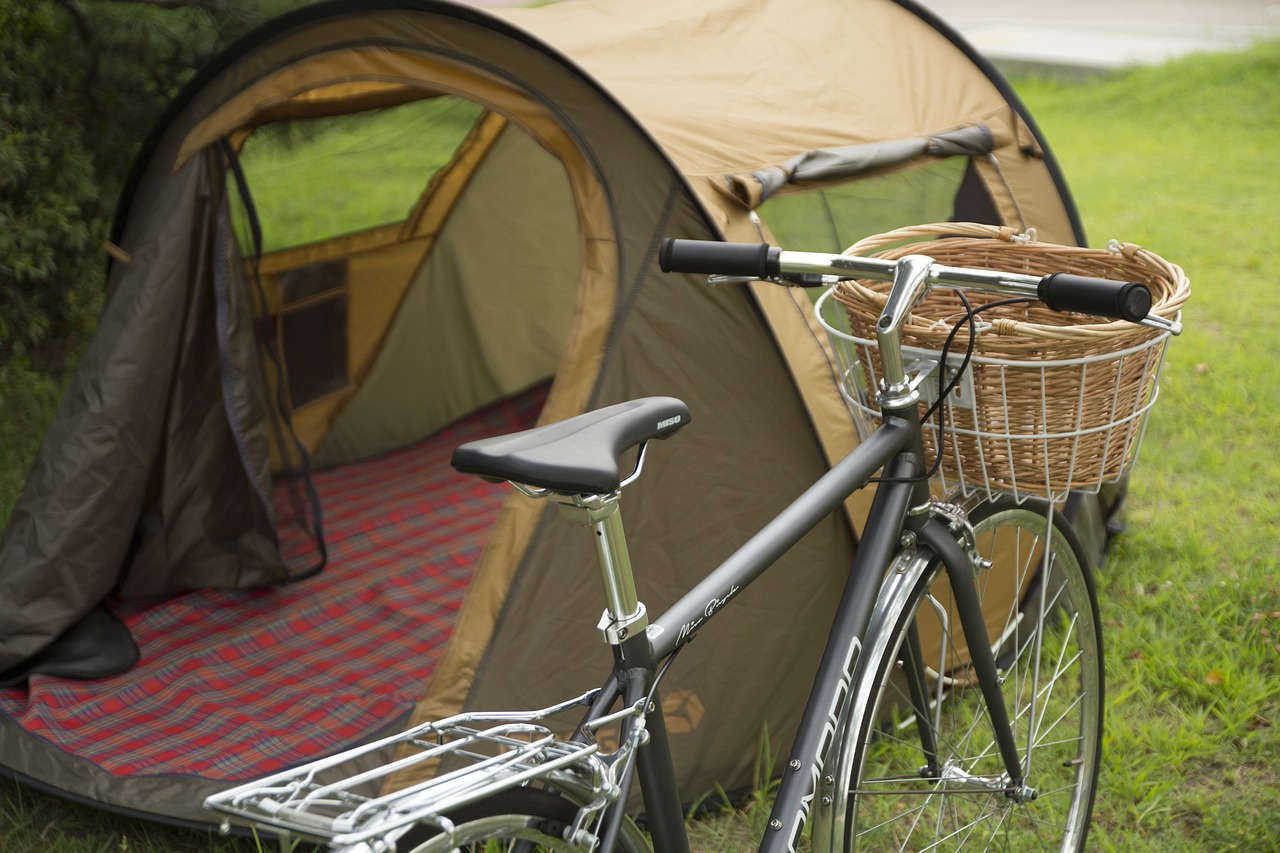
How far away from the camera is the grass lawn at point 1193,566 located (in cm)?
232

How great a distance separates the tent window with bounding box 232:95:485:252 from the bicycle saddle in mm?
2553

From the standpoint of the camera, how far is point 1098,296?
1.43 m

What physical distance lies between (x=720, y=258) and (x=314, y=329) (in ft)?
8.17

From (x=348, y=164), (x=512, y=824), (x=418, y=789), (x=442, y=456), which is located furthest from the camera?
(x=442, y=456)

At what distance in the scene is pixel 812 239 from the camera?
2609 millimetres

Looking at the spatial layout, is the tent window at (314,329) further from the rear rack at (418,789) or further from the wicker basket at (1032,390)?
the rear rack at (418,789)

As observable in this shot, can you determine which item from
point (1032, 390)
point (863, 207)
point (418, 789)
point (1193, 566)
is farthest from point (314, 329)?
point (418, 789)

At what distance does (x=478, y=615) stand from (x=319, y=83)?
4.06ft

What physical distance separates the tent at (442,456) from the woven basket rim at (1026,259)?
36cm

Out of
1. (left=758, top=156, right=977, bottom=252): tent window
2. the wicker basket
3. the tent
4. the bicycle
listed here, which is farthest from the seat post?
(left=758, top=156, right=977, bottom=252): tent window

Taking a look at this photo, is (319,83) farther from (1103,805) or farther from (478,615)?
(1103,805)

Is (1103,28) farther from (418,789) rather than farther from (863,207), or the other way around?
(418,789)

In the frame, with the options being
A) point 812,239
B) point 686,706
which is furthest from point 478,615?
point 812,239

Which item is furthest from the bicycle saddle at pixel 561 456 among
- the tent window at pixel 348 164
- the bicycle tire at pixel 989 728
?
the tent window at pixel 348 164
